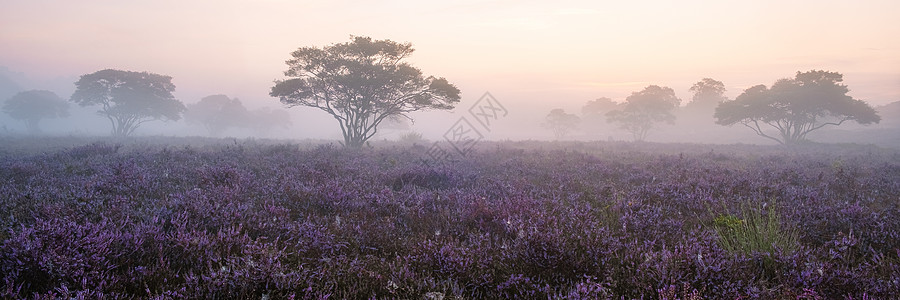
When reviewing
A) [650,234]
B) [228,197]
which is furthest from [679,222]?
[228,197]

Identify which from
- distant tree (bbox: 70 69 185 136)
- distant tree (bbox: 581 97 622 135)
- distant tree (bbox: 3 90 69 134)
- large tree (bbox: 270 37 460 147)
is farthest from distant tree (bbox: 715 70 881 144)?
distant tree (bbox: 3 90 69 134)

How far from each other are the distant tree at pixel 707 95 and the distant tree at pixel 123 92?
292ft

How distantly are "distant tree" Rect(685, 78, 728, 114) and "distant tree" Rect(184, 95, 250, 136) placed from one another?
91183 mm

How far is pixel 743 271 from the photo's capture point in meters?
2.58

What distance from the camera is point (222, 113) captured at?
75188mm

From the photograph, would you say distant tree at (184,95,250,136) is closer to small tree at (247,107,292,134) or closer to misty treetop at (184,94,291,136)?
misty treetop at (184,94,291,136)

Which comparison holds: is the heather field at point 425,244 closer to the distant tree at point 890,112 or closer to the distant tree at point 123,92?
the distant tree at point 123,92

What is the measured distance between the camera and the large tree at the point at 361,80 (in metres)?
20.1

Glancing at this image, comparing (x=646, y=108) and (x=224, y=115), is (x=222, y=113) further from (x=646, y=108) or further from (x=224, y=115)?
(x=646, y=108)

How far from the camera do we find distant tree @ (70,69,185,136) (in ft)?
133

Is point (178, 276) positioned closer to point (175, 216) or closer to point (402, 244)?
point (402, 244)

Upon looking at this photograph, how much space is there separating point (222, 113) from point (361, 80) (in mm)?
68316

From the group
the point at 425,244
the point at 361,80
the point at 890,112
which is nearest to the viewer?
the point at 425,244

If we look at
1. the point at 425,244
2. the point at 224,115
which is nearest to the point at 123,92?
the point at 224,115
